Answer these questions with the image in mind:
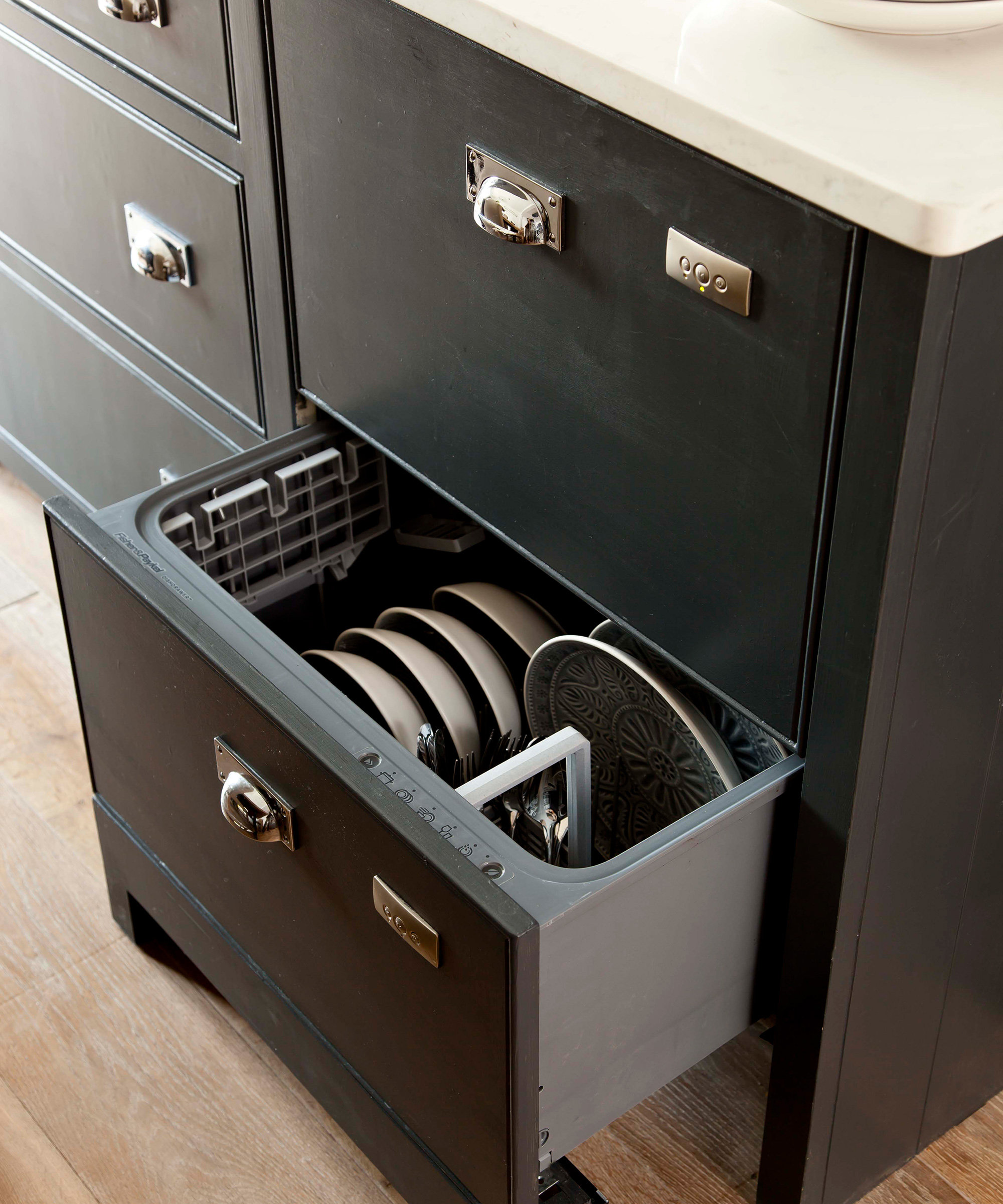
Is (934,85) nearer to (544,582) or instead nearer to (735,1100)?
(544,582)

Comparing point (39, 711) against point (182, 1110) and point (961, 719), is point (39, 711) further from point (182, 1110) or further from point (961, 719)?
point (961, 719)

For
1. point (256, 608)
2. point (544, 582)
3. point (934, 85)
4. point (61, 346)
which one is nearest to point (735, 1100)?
point (544, 582)

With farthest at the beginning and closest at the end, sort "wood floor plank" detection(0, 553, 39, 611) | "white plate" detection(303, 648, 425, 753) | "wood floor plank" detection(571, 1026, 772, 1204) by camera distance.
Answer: "wood floor plank" detection(0, 553, 39, 611) < "wood floor plank" detection(571, 1026, 772, 1204) < "white plate" detection(303, 648, 425, 753)

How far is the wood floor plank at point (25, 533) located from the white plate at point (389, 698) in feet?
2.84

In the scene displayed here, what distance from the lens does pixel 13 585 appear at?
1.92m

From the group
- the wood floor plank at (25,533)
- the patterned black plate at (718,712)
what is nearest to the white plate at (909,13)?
the patterned black plate at (718,712)

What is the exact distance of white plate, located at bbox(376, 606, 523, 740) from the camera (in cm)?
116

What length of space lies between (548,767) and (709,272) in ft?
1.11

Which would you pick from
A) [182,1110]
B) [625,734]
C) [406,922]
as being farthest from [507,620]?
[182,1110]

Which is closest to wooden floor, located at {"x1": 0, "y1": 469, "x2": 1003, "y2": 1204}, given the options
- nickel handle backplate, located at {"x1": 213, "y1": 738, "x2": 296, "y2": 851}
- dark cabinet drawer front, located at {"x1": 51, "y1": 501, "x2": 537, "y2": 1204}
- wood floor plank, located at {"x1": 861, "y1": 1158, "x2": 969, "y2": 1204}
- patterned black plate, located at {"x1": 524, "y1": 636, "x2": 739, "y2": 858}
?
wood floor plank, located at {"x1": 861, "y1": 1158, "x2": 969, "y2": 1204}

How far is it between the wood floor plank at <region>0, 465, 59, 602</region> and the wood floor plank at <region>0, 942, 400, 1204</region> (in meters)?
0.66

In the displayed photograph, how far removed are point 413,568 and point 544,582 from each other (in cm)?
13

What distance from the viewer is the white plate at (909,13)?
0.79 meters

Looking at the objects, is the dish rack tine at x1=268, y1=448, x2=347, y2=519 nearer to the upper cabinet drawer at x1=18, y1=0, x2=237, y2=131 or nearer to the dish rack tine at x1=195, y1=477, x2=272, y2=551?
the dish rack tine at x1=195, y1=477, x2=272, y2=551
